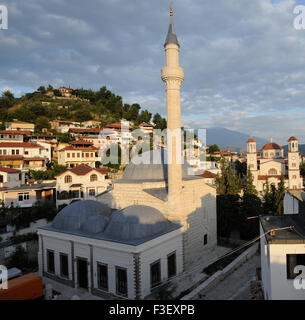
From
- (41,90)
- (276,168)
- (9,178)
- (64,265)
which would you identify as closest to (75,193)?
(9,178)

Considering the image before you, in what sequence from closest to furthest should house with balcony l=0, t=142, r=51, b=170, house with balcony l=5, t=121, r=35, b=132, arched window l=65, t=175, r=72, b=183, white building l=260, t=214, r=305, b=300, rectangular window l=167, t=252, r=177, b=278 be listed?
white building l=260, t=214, r=305, b=300 < rectangular window l=167, t=252, r=177, b=278 < arched window l=65, t=175, r=72, b=183 < house with balcony l=0, t=142, r=51, b=170 < house with balcony l=5, t=121, r=35, b=132

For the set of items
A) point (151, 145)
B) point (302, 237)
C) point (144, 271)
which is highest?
point (151, 145)

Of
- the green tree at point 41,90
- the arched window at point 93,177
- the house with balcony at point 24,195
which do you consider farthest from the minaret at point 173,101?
the green tree at point 41,90

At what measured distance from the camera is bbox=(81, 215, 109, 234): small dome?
45.6ft

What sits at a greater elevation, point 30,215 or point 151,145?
point 151,145

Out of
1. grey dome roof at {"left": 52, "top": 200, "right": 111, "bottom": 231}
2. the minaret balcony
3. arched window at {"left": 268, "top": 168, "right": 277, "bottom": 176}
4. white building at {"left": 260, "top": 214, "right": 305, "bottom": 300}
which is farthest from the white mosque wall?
arched window at {"left": 268, "top": 168, "right": 277, "bottom": 176}

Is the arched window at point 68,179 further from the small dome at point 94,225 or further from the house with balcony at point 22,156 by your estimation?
the small dome at point 94,225

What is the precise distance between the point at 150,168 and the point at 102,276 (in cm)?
841

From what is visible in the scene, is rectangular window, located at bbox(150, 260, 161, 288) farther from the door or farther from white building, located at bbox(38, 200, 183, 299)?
the door

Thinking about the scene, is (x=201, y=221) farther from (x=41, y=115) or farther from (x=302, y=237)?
(x=41, y=115)

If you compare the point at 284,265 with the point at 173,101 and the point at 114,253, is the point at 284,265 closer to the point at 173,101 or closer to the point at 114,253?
the point at 114,253
